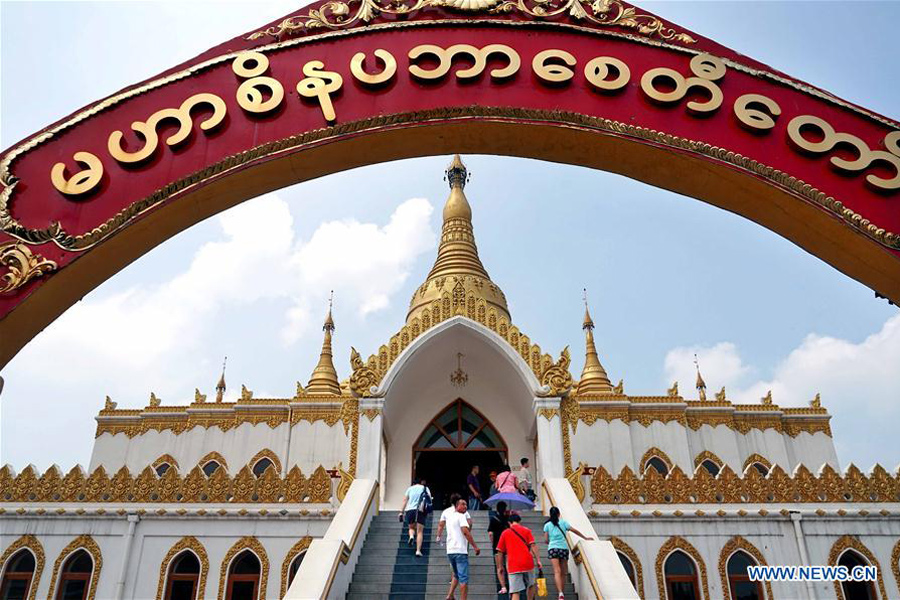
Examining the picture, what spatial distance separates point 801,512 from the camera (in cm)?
1369

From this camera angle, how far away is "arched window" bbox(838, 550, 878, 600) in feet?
44.2

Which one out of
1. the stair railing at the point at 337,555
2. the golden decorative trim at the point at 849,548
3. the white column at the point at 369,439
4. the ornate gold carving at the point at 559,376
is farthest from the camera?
the ornate gold carving at the point at 559,376

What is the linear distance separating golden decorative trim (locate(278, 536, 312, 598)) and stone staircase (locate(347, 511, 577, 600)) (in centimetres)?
189

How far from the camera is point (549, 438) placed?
46.4 ft

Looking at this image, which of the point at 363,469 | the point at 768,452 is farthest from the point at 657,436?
the point at 363,469

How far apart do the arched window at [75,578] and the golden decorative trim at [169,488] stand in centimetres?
111

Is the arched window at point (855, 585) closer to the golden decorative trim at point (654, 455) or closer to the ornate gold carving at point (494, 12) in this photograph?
the golden decorative trim at point (654, 455)

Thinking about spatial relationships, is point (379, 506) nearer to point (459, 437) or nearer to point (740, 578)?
point (459, 437)

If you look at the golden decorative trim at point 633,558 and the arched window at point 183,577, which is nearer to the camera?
the arched window at point 183,577

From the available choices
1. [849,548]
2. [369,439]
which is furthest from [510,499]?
[849,548]

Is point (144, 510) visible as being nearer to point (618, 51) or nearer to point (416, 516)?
point (416, 516)

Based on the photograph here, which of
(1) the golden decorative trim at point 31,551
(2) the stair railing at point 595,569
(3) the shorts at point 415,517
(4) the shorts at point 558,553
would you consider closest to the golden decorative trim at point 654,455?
(2) the stair railing at point 595,569

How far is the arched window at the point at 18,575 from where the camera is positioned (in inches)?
537

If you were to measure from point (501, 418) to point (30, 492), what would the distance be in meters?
9.56
